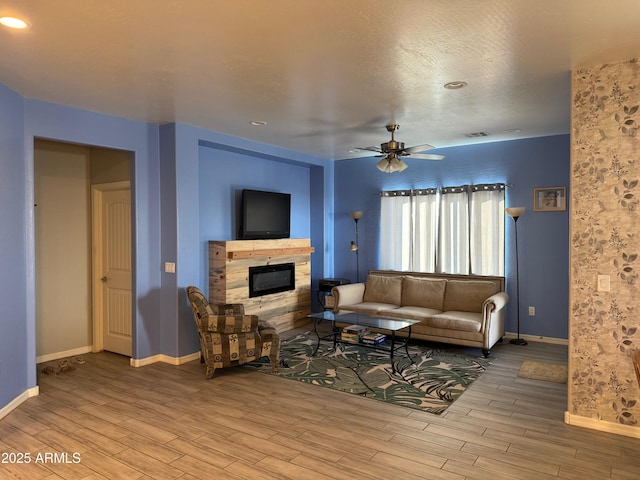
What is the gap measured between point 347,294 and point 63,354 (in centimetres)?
366

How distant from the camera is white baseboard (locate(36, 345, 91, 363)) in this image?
4.99 m

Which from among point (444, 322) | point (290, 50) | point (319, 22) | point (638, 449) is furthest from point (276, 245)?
point (638, 449)

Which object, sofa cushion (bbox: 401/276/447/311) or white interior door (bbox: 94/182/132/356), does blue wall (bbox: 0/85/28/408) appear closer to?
white interior door (bbox: 94/182/132/356)

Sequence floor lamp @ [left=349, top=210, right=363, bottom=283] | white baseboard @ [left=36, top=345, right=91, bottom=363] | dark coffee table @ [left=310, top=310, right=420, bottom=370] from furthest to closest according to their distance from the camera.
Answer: floor lamp @ [left=349, top=210, right=363, bottom=283], white baseboard @ [left=36, top=345, right=91, bottom=363], dark coffee table @ [left=310, top=310, right=420, bottom=370]

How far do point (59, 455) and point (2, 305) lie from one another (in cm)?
136

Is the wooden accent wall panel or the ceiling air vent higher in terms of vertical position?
the ceiling air vent

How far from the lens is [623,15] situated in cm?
242

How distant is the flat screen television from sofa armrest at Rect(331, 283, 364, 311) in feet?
3.80

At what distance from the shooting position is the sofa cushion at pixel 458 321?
5.14 meters

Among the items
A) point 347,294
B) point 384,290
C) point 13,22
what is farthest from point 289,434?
point 384,290

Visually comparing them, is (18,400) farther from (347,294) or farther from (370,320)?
(347,294)

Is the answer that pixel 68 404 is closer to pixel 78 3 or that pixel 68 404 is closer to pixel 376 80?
pixel 78 3

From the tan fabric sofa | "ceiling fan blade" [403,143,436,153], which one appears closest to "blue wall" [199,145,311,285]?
the tan fabric sofa

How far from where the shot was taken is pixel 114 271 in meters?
5.34
